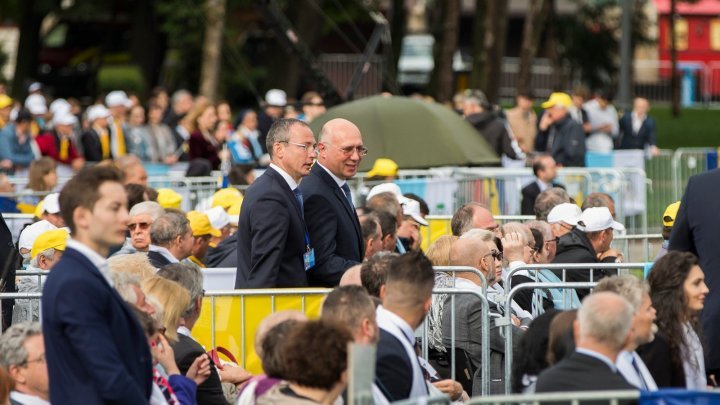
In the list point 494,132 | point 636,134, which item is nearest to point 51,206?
point 494,132

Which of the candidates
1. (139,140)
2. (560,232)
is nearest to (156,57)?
(139,140)

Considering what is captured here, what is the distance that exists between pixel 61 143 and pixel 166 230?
12.8 metres

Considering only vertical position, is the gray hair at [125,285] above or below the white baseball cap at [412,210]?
below

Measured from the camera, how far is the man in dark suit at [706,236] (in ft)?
26.8

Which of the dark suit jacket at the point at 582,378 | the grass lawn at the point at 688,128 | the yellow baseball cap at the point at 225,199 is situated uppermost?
the grass lawn at the point at 688,128

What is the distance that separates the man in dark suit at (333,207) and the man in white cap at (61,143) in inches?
511

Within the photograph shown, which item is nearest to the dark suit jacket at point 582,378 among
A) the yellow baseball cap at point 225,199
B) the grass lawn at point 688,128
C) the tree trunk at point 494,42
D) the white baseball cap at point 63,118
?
the yellow baseball cap at point 225,199

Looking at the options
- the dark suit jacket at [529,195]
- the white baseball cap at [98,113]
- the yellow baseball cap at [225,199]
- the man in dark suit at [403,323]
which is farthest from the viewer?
the white baseball cap at [98,113]

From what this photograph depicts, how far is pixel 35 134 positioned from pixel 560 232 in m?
12.5

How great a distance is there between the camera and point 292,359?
5914 millimetres

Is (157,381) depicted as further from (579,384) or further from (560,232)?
(560,232)

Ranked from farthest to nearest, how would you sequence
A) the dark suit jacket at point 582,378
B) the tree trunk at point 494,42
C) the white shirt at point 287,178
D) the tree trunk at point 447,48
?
the tree trunk at point 494,42 → the tree trunk at point 447,48 → the white shirt at point 287,178 → the dark suit jacket at point 582,378

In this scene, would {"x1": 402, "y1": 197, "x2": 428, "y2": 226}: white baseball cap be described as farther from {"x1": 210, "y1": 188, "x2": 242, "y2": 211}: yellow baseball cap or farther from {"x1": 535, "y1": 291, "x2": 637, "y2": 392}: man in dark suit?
{"x1": 535, "y1": 291, "x2": 637, "y2": 392}: man in dark suit

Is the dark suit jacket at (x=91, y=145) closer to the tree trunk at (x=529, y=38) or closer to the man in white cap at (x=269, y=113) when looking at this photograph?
the man in white cap at (x=269, y=113)
